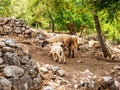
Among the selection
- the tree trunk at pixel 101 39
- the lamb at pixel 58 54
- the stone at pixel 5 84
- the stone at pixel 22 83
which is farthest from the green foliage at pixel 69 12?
the stone at pixel 5 84

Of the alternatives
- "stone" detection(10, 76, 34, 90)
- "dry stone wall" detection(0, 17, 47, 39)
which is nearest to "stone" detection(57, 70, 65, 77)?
"stone" detection(10, 76, 34, 90)

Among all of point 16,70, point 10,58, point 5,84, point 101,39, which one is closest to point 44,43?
point 101,39

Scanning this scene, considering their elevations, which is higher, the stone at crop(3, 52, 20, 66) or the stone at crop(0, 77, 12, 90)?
the stone at crop(3, 52, 20, 66)

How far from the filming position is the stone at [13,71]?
10344 mm

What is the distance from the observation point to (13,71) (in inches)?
416

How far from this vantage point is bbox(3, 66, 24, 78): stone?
33.9 ft

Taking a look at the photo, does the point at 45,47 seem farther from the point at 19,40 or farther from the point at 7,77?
the point at 7,77

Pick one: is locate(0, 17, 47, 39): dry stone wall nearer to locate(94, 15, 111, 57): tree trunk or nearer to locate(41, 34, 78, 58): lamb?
locate(41, 34, 78, 58): lamb

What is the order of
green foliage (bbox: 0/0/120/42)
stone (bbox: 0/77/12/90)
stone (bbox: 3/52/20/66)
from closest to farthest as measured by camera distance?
stone (bbox: 0/77/12/90), stone (bbox: 3/52/20/66), green foliage (bbox: 0/0/120/42)

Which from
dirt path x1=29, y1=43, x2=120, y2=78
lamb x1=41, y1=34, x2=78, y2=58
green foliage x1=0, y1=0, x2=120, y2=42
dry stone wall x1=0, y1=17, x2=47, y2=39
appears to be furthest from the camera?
dry stone wall x1=0, y1=17, x2=47, y2=39

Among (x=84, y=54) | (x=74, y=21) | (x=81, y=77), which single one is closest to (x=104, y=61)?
(x=84, y=54)

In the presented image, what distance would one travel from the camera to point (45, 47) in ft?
61.9

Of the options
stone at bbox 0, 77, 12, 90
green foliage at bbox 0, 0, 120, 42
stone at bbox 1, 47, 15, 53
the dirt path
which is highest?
green foliage at bbox 0, 0, 120, 42

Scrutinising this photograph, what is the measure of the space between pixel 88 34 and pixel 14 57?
30315 millimetres
